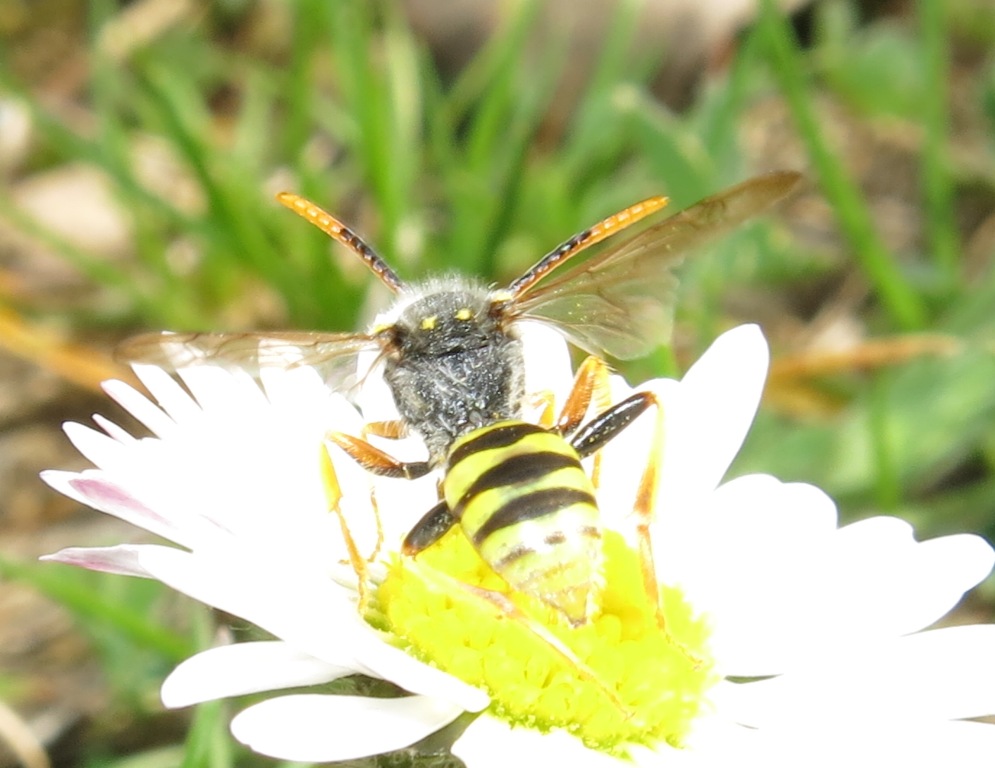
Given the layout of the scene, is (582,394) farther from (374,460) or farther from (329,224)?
(329,224)

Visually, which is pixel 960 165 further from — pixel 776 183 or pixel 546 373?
pixel 776 183

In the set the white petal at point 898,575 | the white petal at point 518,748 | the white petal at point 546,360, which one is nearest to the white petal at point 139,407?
the white petal at point 518,748

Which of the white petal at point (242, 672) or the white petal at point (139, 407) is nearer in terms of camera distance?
the white petal at point (242, 672)

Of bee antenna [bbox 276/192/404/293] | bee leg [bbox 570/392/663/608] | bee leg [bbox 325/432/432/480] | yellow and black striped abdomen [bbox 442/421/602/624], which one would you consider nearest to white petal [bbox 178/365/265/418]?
bee leg [bbox 325/432/432/480]

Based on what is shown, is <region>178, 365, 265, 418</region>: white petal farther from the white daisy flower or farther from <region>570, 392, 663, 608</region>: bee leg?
<region>570, 392, 663, 608</region>: bee leg

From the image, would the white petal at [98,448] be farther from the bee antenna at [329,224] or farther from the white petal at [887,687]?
the white petal at [887,687]

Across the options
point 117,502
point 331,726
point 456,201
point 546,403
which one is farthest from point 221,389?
point 456,201
